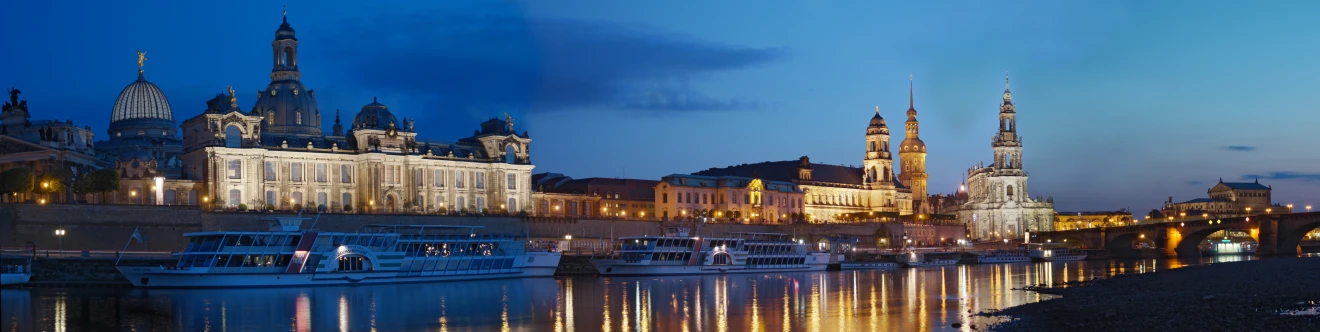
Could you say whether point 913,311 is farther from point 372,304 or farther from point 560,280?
point 560,280

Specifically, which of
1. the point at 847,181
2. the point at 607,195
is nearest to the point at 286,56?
the point at 607,195

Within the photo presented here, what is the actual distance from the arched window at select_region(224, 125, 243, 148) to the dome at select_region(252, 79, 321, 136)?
13.6m

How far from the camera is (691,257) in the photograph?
84125 mm

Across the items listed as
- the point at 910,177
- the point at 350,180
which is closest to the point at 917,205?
the point at 910,177

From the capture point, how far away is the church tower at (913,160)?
19275 cm

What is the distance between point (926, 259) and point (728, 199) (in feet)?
131

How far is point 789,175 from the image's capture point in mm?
168500

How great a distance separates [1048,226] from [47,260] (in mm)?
138233

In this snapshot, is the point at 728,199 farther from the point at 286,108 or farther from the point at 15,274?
the point at 15,274

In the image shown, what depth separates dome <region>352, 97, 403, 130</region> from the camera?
109812 mm

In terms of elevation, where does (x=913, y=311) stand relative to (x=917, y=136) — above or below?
below

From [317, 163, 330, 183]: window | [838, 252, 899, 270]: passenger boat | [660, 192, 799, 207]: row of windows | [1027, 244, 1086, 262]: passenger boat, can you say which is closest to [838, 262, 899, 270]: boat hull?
[838, 252, 899, 270]: passenger boat

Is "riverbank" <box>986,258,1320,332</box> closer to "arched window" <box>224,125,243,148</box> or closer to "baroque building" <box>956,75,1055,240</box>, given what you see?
"arched window" <box>224,125,243,148</box>

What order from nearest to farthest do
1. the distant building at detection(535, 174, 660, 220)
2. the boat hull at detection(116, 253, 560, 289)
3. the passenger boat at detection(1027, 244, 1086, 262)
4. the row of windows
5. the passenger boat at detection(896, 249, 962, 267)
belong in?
1. the boat hull at detection(116, 253, 560, 289)
2. the passenger boat at detection(896, 249, 962, 267)
3. the passenger boat at detection(1027, 244, 1086, 262)
4. the distant building at detection(535, 174, 660, 220)
5. the row of windows
